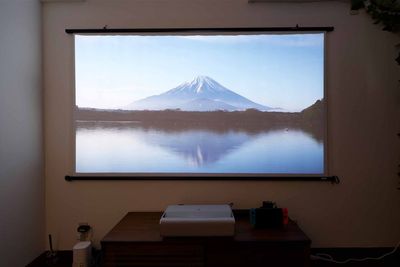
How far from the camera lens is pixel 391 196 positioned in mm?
2506

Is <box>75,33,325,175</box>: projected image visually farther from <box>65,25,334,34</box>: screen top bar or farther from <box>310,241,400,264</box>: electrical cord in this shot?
<box>310,241,400,264</box>: electrical cord

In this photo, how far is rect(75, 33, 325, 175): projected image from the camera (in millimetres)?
2531

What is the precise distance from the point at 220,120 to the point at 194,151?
0.34 m

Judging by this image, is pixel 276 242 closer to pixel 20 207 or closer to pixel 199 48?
pixel 199 48

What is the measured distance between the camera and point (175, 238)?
2.00 meters

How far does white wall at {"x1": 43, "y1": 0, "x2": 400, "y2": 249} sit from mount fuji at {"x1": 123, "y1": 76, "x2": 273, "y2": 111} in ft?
1.69

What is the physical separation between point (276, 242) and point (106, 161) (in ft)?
4.93

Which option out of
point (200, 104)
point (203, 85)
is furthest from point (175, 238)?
point (203, 85)

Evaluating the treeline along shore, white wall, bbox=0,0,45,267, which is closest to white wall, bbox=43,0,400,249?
the treeline along shore

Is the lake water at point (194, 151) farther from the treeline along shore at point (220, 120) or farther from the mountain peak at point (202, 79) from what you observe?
the mountain peak at point (202, 79)

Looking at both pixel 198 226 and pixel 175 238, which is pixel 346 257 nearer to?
pixel 198 226

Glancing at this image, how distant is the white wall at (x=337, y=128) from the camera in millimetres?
2510

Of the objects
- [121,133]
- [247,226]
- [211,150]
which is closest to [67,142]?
[121,133]

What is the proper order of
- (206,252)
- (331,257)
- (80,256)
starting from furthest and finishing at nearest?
1. (331,257)
2. (80,256)
3. (206,252)
